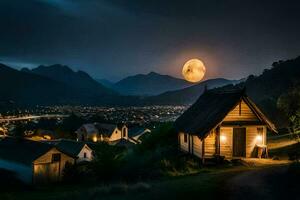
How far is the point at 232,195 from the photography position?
1966cm

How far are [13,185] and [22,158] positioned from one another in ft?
18.2

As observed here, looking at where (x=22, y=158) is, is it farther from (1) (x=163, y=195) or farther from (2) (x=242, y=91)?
(1) (x=163, y=195)

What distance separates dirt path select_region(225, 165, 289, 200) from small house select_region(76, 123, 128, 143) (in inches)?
3337

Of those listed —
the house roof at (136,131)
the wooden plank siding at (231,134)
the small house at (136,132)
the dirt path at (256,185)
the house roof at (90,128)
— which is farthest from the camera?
the house roof at (136,131)

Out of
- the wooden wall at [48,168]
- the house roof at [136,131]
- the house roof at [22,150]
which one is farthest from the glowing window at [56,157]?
the house roof at [136,131]

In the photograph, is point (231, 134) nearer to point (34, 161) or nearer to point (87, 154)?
point (34, 161)

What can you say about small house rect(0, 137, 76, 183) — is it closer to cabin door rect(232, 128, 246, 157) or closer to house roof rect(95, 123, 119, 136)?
cabin door rect(232, 128, 246, 157)

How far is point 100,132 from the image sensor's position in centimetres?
Result: 11081

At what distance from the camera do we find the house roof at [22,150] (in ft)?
169

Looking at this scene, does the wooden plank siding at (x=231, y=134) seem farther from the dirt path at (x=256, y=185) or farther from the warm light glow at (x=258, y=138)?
the dirt path at (x=256, y=185)

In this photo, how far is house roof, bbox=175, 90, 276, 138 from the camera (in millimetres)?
34156

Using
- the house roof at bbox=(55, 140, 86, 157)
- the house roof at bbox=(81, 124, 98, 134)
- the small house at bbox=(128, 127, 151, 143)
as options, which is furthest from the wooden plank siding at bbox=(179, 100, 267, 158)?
the small house at bbox=(128, 127, 151, 143)

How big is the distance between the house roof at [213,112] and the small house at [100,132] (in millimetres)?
68821

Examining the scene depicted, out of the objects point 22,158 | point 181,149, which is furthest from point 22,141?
point 181,149
